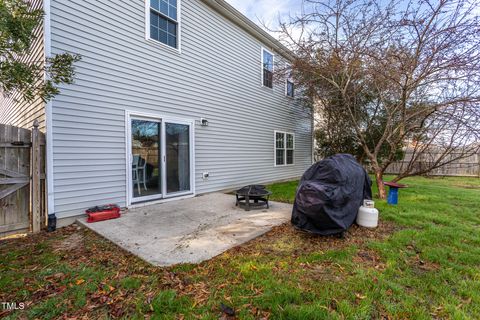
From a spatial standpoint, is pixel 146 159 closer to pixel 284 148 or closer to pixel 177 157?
pixel 177 157

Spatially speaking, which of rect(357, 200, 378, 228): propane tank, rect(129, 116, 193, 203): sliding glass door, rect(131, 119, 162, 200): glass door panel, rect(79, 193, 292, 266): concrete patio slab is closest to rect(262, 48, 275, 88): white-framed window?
rect(129, 116, 193, 203): sliding glass door

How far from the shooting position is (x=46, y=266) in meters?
2.59

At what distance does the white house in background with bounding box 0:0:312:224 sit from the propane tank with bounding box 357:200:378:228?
4.00m

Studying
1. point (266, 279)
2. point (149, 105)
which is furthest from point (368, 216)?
point (149, 105)

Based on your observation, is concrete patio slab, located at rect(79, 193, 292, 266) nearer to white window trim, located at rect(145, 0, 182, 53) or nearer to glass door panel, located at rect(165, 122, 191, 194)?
glass door panel, located at rect(165, 122, 191, 194)

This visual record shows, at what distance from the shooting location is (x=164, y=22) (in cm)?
543

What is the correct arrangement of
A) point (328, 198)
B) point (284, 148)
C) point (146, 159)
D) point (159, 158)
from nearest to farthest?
1. point (328, 198)
2. point (146, 159)
3. point (159, 158)
4. point (284, 148)

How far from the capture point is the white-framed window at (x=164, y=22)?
5137 mm

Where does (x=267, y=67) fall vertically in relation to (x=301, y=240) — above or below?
above

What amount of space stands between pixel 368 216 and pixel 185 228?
10.0 ft

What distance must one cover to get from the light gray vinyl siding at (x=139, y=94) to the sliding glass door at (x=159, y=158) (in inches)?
9.9

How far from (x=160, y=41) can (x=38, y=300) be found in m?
5.22

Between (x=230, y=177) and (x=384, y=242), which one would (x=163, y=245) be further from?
(x=230, y=177)

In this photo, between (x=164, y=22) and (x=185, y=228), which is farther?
(x=164, y=22)
